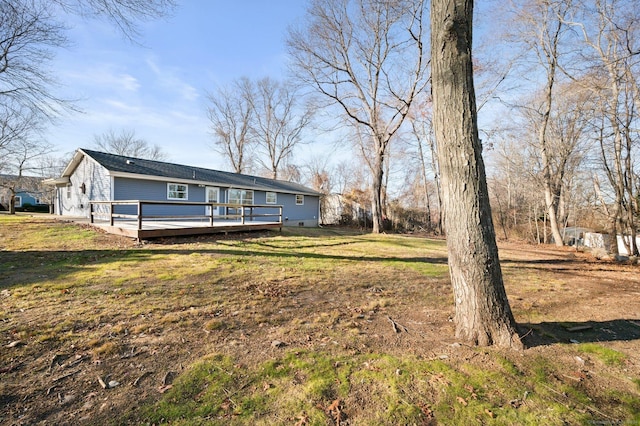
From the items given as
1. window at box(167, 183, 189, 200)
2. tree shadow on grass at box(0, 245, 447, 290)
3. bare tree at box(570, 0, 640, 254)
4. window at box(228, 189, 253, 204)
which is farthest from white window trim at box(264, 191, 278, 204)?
bare tree at box(570, 0, 640, 254)

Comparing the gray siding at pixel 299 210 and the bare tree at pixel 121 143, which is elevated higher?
the bare tree at pixel 121 143

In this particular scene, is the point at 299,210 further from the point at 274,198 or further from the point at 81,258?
the point at 81,258

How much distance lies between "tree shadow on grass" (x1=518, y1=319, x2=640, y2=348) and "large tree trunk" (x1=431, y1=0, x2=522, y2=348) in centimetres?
44

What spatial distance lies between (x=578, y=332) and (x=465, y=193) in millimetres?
2193

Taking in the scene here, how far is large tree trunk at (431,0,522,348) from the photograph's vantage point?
2.76m

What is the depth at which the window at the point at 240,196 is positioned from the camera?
17.1 metres

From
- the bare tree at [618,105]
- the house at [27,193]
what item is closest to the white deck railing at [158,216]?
the bare tree at [618,105]

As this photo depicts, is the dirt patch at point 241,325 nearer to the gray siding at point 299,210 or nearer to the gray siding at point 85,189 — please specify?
the gray siding at point 85,189

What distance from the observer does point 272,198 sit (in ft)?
63.8

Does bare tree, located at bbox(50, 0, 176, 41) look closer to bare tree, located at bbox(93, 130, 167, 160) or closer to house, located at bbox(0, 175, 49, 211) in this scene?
house, located at bbox(0, 175, 49, 211)

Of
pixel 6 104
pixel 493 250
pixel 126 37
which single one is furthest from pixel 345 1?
pixel 493 250

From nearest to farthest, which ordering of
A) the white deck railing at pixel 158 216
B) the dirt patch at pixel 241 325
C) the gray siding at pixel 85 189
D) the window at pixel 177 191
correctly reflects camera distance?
1. the dirt patch at pixel 241 325
2. the white deck railing at pixel 158 216
3. the gray siding at pixel 85 189
4. the window at pixel 177 191

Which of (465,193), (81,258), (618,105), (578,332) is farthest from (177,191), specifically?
(618,105)

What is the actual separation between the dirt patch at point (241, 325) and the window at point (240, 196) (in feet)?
35.2
